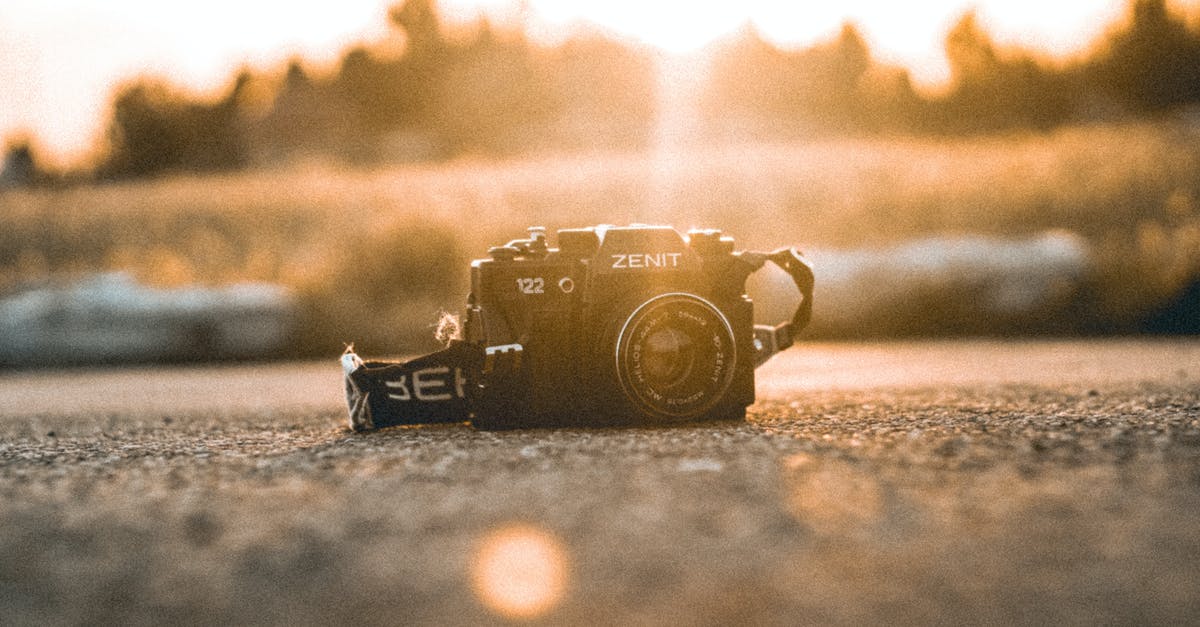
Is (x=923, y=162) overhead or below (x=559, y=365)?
overhead

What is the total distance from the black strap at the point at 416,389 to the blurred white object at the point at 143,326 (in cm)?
720

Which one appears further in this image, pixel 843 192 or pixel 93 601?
pixel 843 192

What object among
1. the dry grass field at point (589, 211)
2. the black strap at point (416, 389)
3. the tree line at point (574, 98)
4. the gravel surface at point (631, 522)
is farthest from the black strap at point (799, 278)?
the tree line at point (574, 98)

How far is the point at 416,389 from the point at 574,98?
38.6 meters

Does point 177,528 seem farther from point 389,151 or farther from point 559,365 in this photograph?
point 389,151

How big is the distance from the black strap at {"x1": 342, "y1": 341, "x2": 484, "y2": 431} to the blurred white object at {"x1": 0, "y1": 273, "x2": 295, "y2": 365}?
7196 millimetres

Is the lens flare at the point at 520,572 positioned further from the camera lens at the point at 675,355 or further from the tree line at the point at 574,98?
the tree line at the point at 574,98

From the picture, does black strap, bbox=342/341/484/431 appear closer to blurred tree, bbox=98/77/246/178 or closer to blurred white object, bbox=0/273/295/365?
blurred white object, bbox=0/273/295/365

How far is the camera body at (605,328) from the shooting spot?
418cm

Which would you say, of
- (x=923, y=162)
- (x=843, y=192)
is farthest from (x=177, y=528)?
(x=923, y=162)

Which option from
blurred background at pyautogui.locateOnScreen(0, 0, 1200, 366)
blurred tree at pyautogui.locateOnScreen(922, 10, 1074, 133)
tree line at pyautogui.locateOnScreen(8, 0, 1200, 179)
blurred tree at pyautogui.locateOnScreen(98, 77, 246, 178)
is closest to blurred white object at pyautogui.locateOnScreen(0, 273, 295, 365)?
blurred background at pyautogui.locateOnScreen(0, 0, 1200, 366)

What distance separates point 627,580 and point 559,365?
195 cm

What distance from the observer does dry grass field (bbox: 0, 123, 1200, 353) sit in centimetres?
1206

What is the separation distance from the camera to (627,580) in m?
2.34
